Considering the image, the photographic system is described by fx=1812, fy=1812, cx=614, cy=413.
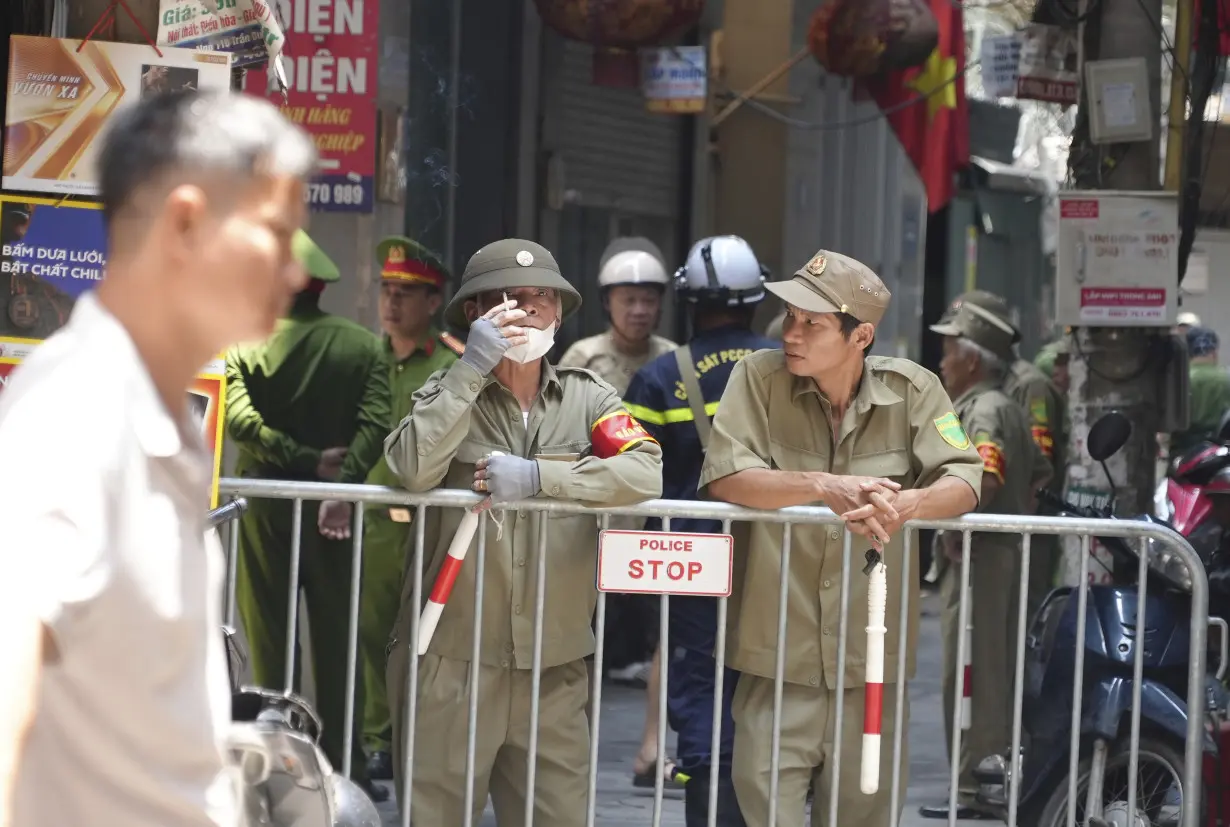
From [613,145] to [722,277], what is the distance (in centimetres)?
537

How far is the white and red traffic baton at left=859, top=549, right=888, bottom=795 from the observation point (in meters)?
4.97

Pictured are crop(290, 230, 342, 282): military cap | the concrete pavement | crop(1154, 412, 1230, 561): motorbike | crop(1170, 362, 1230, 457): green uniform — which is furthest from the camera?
crop(1170, 362, 1230, 457): green uniform

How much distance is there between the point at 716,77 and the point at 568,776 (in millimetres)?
9068

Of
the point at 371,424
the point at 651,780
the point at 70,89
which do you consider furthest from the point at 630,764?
the point at 70,89

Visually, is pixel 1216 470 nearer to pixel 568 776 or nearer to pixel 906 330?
pixel 568 776

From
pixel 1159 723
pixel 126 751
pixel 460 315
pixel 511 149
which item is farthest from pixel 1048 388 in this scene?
pixel 126 751

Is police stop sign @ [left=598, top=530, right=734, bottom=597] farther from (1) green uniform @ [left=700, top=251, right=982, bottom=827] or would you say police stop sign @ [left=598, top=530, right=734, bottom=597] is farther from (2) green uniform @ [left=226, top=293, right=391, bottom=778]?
(2) green uniform @ [left=226, top=293, right=391, bottom=778]

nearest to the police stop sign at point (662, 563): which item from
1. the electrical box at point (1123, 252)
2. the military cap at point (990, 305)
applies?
the electrical box at point (1123, 252)

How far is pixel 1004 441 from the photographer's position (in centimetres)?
779

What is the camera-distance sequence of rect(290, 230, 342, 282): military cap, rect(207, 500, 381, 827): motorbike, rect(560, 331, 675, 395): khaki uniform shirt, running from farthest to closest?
rect(560, 331, 675, 395): khaki uniform shirt < rect(290, 230, 342, 282): military cap < rect(207, 500, 381, 827): motorbike

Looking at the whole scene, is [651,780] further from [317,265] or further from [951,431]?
[951,431]

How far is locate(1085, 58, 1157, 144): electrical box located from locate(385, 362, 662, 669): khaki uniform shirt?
3283 mm

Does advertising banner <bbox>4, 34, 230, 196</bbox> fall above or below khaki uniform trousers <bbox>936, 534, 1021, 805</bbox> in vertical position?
above

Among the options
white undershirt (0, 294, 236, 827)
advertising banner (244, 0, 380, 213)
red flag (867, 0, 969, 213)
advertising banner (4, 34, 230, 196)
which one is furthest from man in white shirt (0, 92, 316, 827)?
red flag (867, 0, 969, 213)
